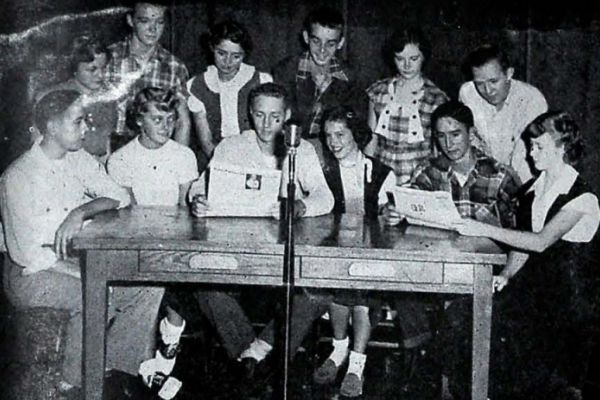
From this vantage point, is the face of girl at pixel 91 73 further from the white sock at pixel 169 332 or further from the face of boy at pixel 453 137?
the face of boy at pixel 453 137

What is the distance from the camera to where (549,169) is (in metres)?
2.88

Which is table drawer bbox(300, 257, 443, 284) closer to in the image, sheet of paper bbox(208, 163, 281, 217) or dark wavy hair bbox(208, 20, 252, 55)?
sheet of paper bbox(208, 163, 281, 217)

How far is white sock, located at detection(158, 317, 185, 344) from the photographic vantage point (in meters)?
3.15

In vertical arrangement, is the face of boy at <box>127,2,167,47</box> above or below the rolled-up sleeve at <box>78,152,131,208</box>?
above

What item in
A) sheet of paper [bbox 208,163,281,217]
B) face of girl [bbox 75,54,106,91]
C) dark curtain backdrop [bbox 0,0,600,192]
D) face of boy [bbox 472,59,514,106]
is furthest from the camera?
dark curtain backdrop [bbox 0,0,600,192]

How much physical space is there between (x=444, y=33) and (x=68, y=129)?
2.34m

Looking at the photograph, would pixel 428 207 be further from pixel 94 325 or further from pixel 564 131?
pixel 94 325

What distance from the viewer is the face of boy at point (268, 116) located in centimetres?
325

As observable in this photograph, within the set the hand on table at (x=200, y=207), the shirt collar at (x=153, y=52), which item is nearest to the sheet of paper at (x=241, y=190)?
the hand on table at (x=200, y=207)

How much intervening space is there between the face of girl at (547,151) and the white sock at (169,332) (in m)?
1.60

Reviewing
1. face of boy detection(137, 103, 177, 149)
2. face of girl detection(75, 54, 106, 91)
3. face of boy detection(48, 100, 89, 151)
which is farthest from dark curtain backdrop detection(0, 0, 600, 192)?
face of boy detection(48, 100, 89, 151)

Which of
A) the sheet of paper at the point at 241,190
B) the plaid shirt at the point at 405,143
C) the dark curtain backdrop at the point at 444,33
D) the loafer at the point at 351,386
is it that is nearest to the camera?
the sheet of paper at the point at 241,190

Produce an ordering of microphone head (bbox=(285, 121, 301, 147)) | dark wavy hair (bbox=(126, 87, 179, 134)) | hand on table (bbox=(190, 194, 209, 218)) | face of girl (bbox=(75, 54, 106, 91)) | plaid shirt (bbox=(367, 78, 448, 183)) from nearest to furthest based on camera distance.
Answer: microphone head (bbox=(285, 121, 301, 147)) → hand on table (bbox=(190, 194, 209, 218)) → dark wavy hair (bbox=(126, 87, 179, 134)) → face of girl (bbox=(75, 54, 106, 91)) → plaid shirt (bbox=(367, 78, 448, 183))

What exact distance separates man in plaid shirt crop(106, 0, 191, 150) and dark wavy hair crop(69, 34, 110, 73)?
0.31 ft
